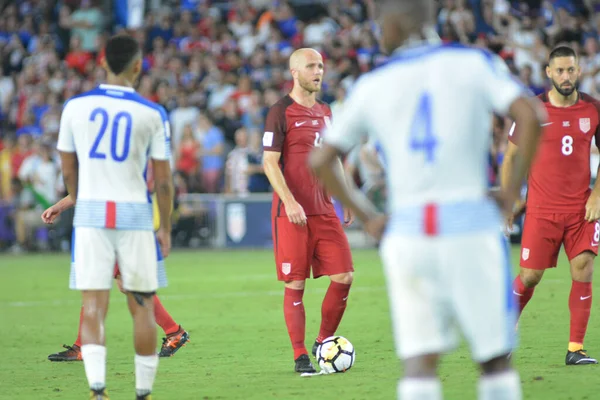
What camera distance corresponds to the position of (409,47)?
446 cm

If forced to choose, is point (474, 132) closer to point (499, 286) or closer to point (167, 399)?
point (499, 286)

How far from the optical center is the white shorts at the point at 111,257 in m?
6.25

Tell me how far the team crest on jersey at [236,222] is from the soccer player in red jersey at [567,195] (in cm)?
1416

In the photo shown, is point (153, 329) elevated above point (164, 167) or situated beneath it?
situated beneath

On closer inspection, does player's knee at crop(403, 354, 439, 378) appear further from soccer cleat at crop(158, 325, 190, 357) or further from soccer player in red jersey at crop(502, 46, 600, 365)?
soccer cleat at crop(158, 325, 190, 357)

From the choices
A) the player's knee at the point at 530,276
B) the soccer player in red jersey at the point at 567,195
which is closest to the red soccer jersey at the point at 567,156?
the soccer player in red jersey at the point at 567,195

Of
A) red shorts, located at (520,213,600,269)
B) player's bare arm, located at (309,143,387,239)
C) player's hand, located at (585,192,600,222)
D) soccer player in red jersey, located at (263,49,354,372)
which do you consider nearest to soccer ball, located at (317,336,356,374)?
soccer player in red jersey, located at (263,49,354,372)

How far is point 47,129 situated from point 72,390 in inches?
749

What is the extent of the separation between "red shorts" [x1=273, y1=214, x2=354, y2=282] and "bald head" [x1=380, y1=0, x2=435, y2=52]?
4.07 meters

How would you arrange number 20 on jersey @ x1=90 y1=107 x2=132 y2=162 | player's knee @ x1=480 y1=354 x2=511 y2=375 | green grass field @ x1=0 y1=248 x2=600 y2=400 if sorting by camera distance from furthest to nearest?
green grass field @ x1=0 y1=248 x2=600 y2=400 < number 20 on jersey @ x1=90 y1=107 x2=132 y2=162 < player's knee @ x1=480 y1=354 x2=511 y2=375

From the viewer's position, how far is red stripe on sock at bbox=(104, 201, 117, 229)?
20.4 feet

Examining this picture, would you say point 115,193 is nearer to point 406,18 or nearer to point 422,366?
Result: point 406,18

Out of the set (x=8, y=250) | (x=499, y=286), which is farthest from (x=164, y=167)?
(x=8, y=250)

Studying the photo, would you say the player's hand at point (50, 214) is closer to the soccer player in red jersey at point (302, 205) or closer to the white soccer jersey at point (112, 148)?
the white soccer jersey at point (112, 148)
